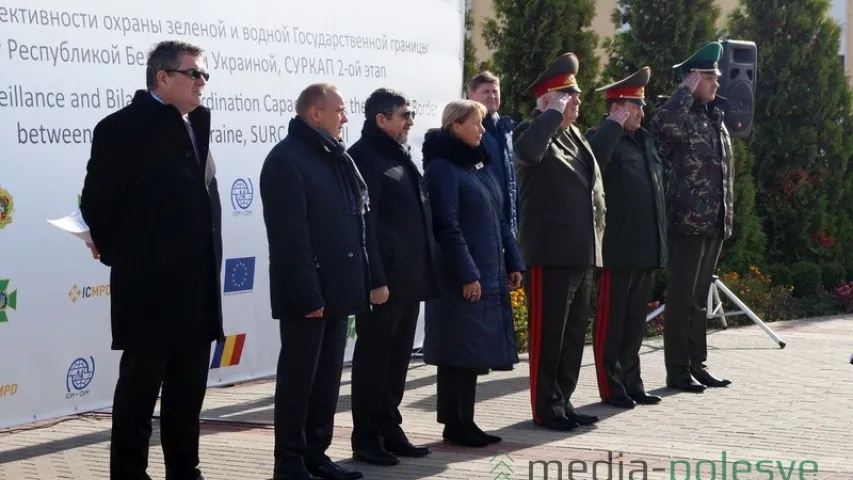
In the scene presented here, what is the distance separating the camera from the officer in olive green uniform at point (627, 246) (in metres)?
9.11

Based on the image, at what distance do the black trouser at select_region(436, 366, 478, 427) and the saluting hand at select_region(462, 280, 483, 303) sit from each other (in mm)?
414

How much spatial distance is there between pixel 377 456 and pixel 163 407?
4.28 ft

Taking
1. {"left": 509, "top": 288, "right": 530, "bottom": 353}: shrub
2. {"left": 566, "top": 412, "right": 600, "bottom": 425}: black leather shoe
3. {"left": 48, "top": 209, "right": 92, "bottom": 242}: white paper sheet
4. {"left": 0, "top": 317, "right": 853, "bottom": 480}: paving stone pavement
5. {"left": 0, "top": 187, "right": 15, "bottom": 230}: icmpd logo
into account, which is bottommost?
{"left": 0, "top": 317, "right": 853, "bottom": 480}: paving stone pavement

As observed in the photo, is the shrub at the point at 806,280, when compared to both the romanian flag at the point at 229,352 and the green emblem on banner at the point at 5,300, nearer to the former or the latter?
the romanian flag at the point at 229,352

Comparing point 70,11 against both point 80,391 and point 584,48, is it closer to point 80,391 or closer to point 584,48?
point 80,391

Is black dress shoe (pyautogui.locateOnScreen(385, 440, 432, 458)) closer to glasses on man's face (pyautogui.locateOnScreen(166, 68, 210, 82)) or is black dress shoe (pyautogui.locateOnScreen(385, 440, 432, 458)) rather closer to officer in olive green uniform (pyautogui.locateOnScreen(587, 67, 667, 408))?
officer in olive green uniform (pyautogui.locateOnScreen(587, 67, 667, 408))

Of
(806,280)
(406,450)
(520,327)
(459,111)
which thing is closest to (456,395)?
(406,450)

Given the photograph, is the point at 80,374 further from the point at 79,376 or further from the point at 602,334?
the point at 602,334

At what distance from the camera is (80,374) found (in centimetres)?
821

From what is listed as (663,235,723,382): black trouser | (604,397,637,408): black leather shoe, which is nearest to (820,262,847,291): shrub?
(663,235,723,382): black trouser

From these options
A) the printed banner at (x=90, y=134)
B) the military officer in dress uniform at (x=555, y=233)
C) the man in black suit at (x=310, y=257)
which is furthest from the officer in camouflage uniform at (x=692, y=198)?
the man in black suit at (x=310, y=257)

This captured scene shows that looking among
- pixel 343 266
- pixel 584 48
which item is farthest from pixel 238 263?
pixel 584 48

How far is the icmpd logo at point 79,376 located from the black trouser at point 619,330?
3104mm

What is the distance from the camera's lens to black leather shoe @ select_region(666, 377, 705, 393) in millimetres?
9805
